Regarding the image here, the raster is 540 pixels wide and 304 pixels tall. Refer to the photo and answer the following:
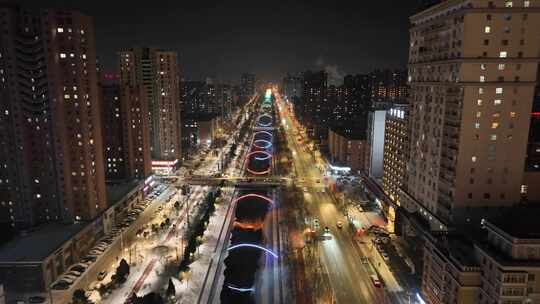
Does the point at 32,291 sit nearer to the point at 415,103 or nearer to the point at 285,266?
the point at 285,266

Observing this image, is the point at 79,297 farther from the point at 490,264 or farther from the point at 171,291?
the point at 490,264

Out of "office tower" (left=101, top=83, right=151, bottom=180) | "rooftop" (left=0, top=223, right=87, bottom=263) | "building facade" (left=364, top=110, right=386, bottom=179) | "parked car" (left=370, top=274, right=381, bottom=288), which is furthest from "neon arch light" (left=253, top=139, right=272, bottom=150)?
"parked car" (left=370, top=274, right=381, bottom=288)

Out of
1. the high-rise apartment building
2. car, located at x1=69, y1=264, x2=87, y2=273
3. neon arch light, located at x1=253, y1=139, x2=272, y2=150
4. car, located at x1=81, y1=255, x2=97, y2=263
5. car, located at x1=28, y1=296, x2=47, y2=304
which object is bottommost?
car, located at x1=28, y1=296, x2=47, y2=304

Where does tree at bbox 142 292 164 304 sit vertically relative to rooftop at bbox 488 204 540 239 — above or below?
below

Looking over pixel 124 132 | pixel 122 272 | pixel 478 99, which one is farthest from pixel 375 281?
pixel 124 132

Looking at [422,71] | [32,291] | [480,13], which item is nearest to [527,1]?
[480,13]

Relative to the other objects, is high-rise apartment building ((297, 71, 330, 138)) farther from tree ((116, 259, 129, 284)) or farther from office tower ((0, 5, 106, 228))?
tree ((116, 259, 129, 284))

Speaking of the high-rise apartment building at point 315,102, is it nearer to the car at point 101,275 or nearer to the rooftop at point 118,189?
the rooftop at point 118,189
